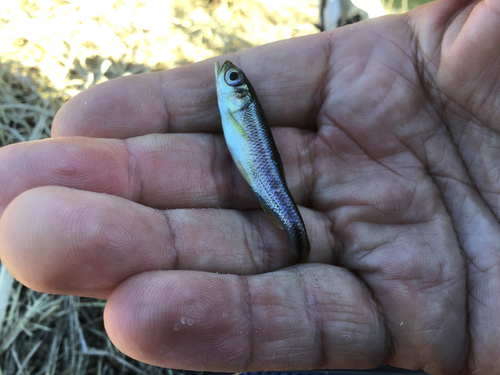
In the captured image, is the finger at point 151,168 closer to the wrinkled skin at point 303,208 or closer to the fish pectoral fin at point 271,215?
the wrinkled skin at point 303,208

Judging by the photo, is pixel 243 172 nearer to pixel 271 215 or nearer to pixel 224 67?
pixel 271 215

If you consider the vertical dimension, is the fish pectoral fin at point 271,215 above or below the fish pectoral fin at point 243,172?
below

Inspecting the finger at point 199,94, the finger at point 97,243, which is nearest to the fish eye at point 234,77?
the finger at point 199,94

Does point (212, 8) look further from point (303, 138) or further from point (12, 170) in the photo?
point (12, 170)

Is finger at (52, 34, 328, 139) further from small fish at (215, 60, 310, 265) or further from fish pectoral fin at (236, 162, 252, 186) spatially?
fish pectoral fin at (236, 162, 252, 186)

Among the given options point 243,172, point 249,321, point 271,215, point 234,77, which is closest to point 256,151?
point 243,172

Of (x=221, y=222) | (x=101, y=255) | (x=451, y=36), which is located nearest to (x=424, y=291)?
(x=221, y=222)
